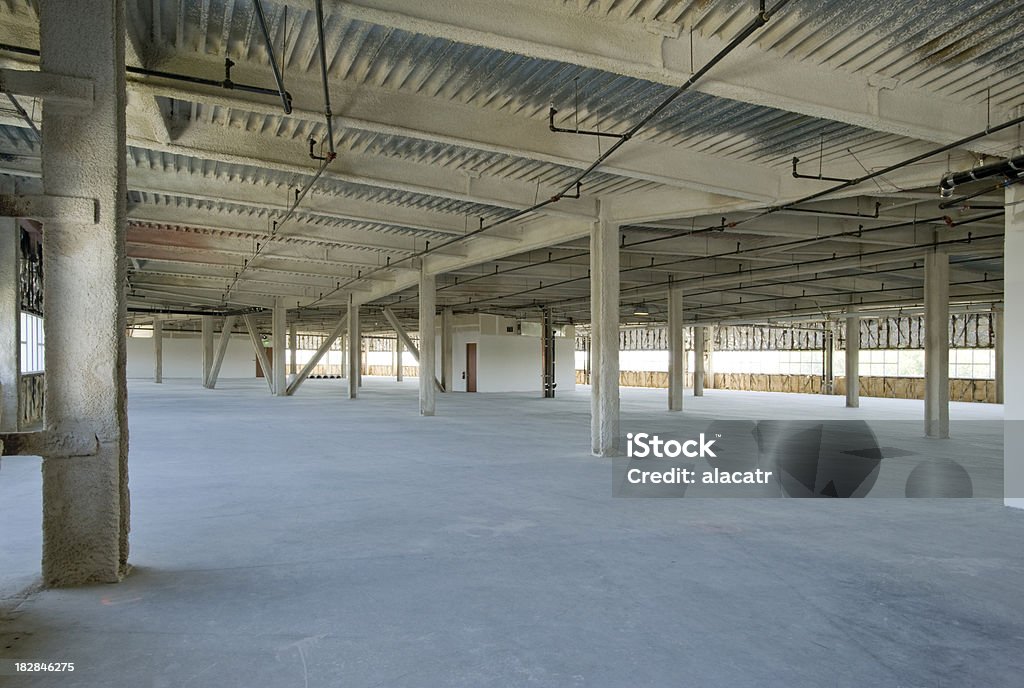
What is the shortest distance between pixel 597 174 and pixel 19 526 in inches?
376

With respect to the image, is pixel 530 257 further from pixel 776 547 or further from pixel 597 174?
pixel 776 547

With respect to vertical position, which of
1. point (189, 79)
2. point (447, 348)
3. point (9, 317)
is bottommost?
point (447, 348)

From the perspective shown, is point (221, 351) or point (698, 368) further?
point (221, 351)

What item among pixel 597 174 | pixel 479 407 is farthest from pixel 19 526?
pixel 479 407

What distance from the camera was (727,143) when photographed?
995 centimetres

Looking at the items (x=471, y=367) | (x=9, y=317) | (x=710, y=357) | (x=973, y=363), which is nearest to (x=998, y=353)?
(x=973, y=363)

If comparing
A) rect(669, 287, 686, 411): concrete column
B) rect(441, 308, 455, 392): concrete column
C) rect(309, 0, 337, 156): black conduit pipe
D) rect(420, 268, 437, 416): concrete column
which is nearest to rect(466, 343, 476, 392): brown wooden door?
rect(441, 308, 455, 392): concrete column

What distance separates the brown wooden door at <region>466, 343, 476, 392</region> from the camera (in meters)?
37.4

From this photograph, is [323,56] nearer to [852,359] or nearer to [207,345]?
[852,359]

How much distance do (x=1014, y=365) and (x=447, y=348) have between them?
2964 cm

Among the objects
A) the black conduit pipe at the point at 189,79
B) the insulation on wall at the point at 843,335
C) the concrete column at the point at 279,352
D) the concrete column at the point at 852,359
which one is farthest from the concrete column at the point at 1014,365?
the insulation on wall at the point at 843,335

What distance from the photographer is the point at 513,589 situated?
17.0 feet

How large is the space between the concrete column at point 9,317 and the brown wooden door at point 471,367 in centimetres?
2529

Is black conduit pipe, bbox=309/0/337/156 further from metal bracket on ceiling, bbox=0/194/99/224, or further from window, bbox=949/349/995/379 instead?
window, bbox=949/349/995/379
